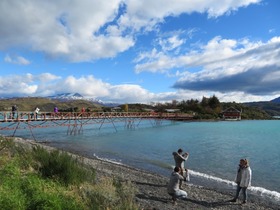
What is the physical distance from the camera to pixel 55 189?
8.41 meters

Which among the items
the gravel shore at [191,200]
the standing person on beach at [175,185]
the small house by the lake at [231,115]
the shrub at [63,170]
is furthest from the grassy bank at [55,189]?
the small house by the lake at [231,115]

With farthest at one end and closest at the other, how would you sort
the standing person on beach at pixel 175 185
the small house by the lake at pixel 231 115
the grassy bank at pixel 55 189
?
the small house by the lake at pixel 231 115
the standing person on beach at pixel 175 185
the grassy bank at pixel 55 189

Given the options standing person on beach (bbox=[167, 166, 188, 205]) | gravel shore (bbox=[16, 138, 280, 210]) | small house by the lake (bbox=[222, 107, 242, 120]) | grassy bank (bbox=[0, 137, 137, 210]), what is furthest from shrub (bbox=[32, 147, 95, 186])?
small house by the lake (bbox=[222, 107, 242, 120])

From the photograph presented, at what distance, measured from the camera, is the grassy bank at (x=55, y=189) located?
22.8ft

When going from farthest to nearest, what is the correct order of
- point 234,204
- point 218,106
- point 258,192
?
point 218,106
point 258,192
point 234,204

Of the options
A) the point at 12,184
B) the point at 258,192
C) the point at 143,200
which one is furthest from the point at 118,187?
the point at 258,192

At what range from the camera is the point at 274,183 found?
55.4 ft

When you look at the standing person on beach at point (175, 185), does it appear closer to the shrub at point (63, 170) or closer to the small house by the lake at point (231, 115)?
the shrub at point (63, 170)

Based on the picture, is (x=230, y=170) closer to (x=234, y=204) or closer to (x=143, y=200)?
(x=234, y=204)

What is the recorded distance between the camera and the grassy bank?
6.96m

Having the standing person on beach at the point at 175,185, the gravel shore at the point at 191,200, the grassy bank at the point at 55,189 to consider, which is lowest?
the gravel shore at the point at 191,200

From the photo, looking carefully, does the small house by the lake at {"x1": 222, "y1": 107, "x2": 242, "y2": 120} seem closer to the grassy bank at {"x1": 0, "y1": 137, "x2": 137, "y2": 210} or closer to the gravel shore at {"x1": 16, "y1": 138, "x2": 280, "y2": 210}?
the gravel shore at {"x1": 16, "y1": 138, "x2": 280, "y2": 210}

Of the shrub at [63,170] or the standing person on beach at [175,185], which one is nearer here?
the shrub at [63,170]

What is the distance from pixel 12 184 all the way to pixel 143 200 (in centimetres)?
447
